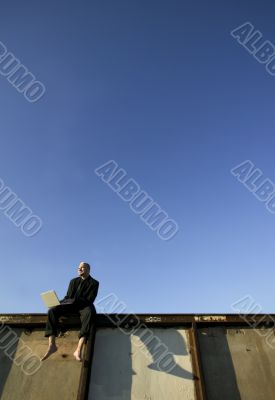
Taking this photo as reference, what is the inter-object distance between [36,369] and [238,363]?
3742mm

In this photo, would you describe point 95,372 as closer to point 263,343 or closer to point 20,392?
point 20,392

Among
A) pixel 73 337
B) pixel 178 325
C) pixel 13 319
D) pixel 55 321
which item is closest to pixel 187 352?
pixel 178 325

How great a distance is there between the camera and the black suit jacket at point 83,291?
634 cm

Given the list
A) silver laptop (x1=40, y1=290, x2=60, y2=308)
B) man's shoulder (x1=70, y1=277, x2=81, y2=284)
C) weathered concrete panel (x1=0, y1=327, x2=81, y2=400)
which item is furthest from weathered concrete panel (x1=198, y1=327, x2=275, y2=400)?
silver laptop (x1=40, y1=290, x2=60, y2=308)

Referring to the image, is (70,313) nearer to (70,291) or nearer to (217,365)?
(70,291)

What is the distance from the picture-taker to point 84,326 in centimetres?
592

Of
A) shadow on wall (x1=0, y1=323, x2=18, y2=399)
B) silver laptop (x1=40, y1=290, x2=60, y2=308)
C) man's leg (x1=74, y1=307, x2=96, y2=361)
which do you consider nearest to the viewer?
man's leg (x1=74, y1=307, x2=96, y2=361)

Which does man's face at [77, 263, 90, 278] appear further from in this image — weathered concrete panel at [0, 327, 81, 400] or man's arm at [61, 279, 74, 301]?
weathered concrete panel at [0, 327, 81, 400]

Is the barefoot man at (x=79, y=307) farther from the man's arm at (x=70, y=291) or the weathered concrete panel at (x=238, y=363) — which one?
the weathered concrete panel at (x=238, y=363)

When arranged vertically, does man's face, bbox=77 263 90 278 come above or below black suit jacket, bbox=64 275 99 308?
above

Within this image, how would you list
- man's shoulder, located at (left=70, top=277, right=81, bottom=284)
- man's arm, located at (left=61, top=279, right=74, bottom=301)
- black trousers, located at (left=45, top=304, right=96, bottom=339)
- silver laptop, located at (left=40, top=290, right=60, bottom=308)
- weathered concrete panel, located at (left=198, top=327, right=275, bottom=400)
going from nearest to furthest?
weathered concrete panel, located at (left=198, top=327, right=275, bottom=400), black trousers, located at (left=45, top=304, right=96, bottom=339), silver laptop, located at (left=40, top=290, right=60, bottom=308), man's arm, located at (left=61, top=279, right=74, bottom=301), man's shoulder, located at (left=70, top=277, right=81, bottom=284)

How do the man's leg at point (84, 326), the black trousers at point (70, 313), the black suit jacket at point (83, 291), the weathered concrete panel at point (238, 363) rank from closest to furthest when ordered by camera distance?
the weathered concrete panel at point (238, 363), the man's leg at point (84, 326), the black trousers at point (70, 313), the black suit jacket at point (83, 291)

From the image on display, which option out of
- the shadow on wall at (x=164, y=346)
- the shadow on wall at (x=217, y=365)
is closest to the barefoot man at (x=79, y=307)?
the shadow on wall at (x=164, y=346)

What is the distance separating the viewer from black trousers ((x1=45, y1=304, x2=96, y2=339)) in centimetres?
588
